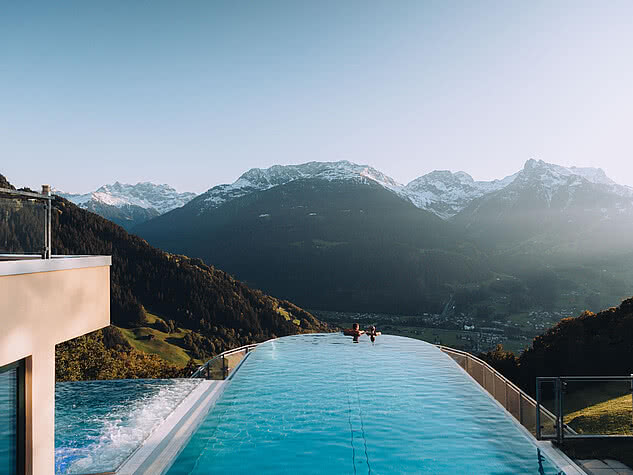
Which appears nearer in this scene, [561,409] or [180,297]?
[561,409]

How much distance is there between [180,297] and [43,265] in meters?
72.8

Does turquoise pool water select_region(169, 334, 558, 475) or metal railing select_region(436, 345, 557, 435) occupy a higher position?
metal railing select_region(436, 345, 557, 435)

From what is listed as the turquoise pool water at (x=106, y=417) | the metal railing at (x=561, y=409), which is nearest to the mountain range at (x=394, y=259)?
the turquoise pool water at (x=106, y=417)

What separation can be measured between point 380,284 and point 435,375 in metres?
131

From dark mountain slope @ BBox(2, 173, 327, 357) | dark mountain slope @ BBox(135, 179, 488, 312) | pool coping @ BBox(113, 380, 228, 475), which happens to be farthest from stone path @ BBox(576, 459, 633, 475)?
dark mountain slope @ BBox(135, 179, 488, 312)

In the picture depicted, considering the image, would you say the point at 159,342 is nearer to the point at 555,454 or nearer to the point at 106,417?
the point at 106,417

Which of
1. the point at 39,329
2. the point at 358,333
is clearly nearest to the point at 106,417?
the point at 39,329

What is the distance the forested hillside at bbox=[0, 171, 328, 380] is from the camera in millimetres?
66000

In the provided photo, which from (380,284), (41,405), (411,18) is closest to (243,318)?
(411,18)

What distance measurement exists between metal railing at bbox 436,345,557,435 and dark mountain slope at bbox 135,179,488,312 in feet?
401

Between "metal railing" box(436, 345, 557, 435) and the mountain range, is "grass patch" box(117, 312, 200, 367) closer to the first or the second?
"metal railing" box(436, 345, 557, 435)

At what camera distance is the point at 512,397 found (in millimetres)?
8891

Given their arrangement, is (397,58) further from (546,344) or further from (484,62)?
(546,344)

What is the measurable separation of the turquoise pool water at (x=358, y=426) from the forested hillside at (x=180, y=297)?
166ft
